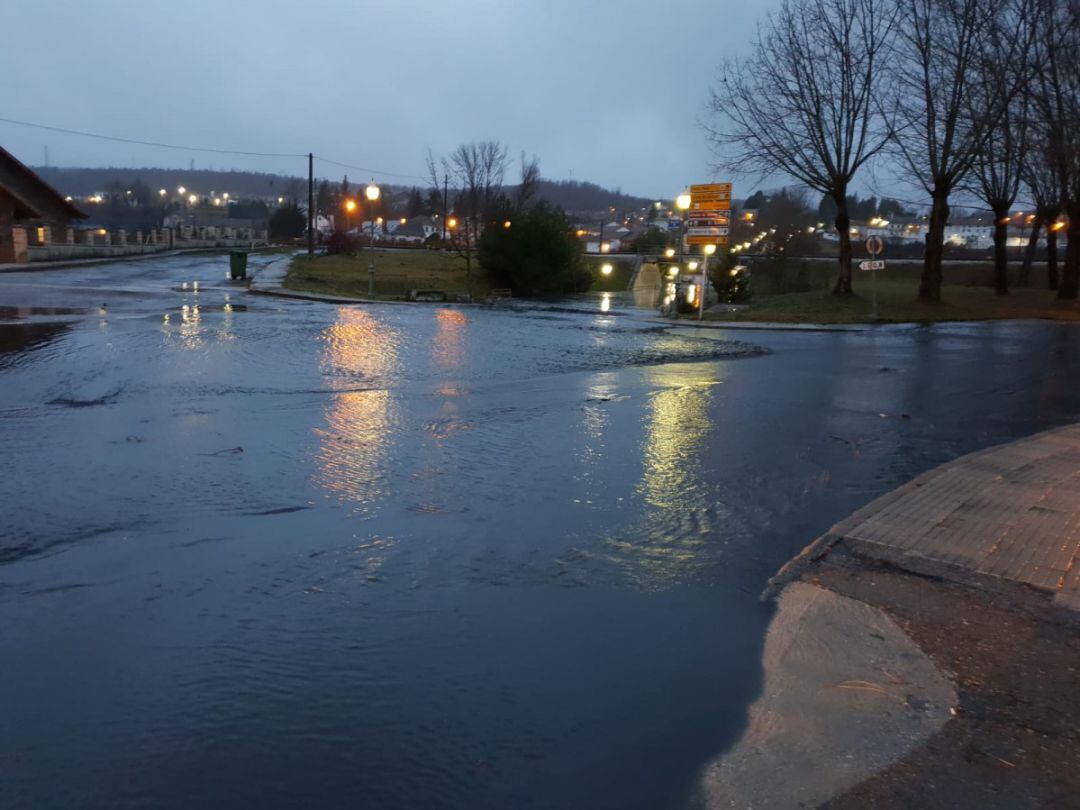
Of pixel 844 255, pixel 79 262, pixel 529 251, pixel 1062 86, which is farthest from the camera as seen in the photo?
pixel 529 251

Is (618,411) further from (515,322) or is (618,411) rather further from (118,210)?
(118,210)

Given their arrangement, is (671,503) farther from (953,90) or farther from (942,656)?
(953,90)

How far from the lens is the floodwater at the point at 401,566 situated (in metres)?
3.92

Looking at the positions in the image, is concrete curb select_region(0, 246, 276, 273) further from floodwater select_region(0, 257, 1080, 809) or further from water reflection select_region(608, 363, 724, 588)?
water reflection select_region(608, 363, 724, 588)

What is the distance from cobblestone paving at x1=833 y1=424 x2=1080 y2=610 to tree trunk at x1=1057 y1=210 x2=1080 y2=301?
35.3m

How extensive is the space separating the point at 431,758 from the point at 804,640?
7.76 ft

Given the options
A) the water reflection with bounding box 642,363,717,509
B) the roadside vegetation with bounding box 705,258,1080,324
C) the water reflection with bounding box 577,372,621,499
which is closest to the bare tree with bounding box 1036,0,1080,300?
the roadside vegetation with bounding box 705,258,1080,324

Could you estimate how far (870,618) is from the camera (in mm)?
5398

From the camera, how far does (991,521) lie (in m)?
7.21

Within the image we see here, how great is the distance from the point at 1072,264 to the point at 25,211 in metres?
52.0

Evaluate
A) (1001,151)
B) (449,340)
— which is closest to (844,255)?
(1001,151)

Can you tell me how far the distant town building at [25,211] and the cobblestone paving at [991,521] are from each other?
151 feet

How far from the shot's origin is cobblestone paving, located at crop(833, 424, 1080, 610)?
622 cm

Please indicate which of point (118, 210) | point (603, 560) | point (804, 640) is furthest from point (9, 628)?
point (118, 210)
